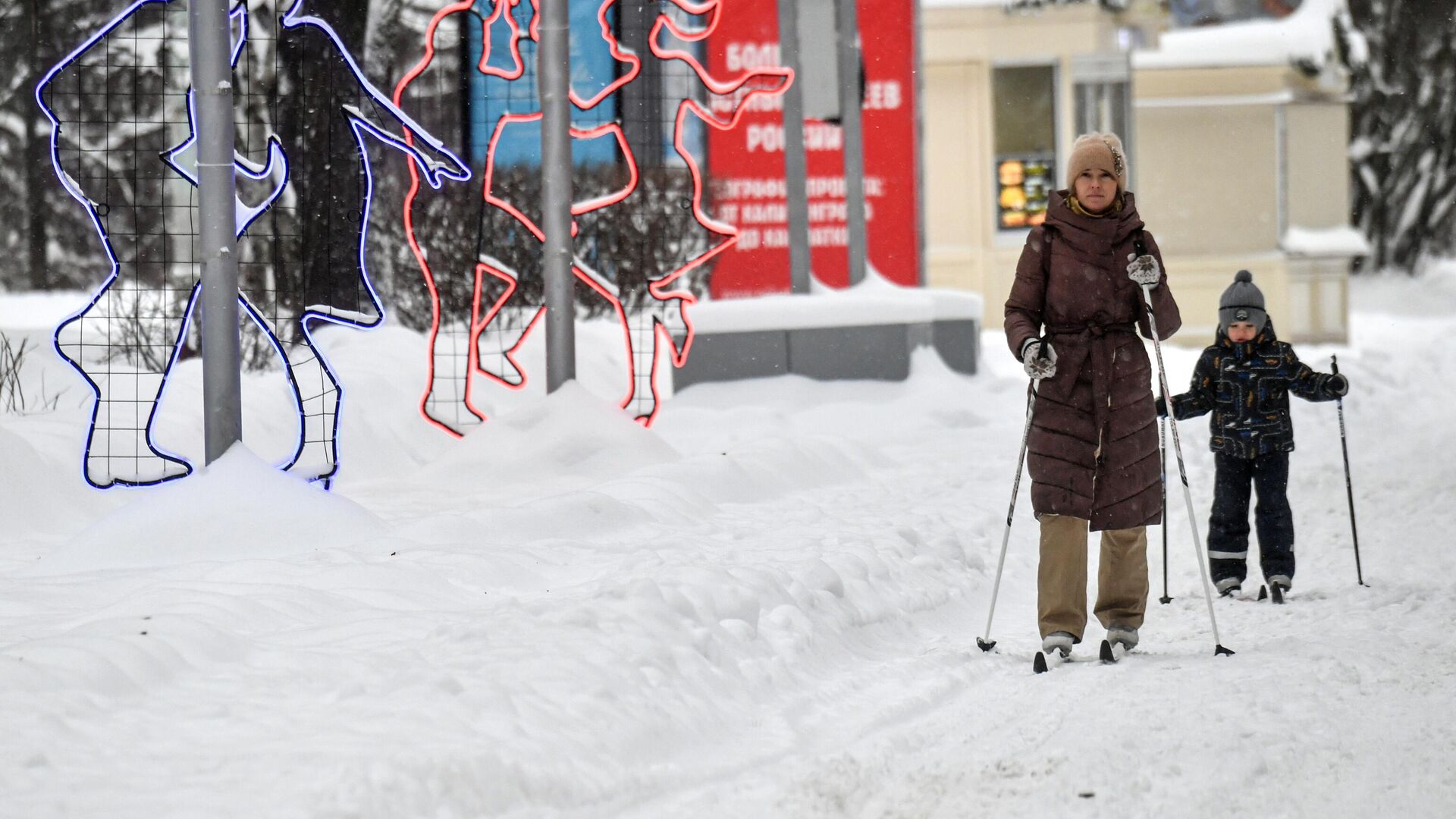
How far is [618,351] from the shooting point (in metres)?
17.4

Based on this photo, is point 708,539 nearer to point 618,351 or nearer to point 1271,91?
point 618,351

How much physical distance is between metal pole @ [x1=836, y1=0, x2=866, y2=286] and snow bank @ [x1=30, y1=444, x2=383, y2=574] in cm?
945

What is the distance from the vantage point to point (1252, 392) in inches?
323

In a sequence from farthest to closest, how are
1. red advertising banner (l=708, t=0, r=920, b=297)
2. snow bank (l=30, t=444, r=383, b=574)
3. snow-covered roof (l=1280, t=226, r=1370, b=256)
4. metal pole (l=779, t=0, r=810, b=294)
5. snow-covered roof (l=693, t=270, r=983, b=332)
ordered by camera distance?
snow-covered roof (l=1280, t=226, r=1370, b=256) < red advertising banner (l=708, t=0, r=920, b=297) < metal pole (l=779, t=0, r=810, b=294) < snow-covered roof (l=693, t=270, r=983, b=332) < snow bank (l=30, t=444, r=383, b=574)

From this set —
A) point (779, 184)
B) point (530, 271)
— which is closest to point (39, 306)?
point (530, 271)

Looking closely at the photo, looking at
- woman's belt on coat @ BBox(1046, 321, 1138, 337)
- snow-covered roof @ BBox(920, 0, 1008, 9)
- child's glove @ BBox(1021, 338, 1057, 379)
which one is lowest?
child's glove @ BBox(1021, 338, 1057, 379)

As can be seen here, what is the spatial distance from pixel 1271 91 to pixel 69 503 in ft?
66.4

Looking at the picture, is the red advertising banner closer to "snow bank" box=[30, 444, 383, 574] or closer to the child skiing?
the child skiing

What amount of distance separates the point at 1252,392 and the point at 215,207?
15.3ft

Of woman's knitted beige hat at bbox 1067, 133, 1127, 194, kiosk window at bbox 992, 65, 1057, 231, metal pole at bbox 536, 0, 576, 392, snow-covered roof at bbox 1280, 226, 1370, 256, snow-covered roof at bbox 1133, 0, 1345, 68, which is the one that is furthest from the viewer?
kiosk window at bbox 992, 65, 1057, 231

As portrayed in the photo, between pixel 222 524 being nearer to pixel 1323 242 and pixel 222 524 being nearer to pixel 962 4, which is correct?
pixel 962 4

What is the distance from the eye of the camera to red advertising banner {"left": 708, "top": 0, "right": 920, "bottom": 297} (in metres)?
17.4

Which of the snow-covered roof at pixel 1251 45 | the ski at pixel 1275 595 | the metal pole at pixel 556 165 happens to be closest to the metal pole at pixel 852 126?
the metal pole at pixel 556 165

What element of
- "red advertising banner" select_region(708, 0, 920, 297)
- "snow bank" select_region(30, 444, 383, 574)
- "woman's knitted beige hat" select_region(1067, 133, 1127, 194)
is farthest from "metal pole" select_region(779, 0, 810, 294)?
"woman's knitted beige hat" select_region(1067, 133, 1127, 194)
